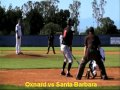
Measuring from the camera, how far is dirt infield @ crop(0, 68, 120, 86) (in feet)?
47.8

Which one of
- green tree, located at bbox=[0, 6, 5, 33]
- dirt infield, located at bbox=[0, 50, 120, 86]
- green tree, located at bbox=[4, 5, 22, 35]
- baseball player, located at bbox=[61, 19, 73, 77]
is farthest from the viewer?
green tree, located at bbox=[4, 5, 22, 35]

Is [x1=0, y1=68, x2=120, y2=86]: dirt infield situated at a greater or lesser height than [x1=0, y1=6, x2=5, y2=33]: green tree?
lesser

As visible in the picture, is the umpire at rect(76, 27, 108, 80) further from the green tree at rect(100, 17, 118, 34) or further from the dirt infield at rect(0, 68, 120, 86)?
the green tree at rect(100, 17, 118, 34)

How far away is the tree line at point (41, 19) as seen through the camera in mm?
78188

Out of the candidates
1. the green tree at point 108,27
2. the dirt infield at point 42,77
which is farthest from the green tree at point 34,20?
the dirt infield at point 42,77

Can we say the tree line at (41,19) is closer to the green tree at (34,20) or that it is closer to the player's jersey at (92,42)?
the green tree at (34,20)

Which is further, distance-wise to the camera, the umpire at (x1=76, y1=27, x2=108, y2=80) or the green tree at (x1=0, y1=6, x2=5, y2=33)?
the green tree at (x1=0, y1=6, x2=5, y2=33)

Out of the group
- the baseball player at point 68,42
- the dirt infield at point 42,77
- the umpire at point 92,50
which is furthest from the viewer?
the baseball player at point 68,42

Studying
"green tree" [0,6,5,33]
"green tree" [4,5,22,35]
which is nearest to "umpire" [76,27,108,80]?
"green tree" [0,6,5,33]

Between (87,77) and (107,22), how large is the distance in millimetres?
68112

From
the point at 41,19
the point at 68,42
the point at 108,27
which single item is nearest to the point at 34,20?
the point at 41,19

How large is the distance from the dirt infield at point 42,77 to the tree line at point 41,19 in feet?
163

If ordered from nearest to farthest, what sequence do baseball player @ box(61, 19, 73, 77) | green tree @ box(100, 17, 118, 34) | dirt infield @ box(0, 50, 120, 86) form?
1. dirt infield @ box(0, 50, 120, 86)
2. baseball player @ box(61, 19, 73, 77)
3. green tree @ box(100, 17, 118, 34)

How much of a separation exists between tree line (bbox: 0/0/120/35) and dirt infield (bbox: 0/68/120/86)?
49.7 m
